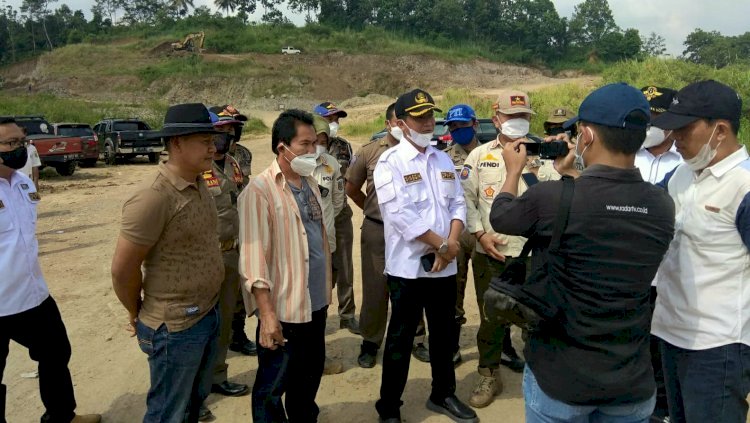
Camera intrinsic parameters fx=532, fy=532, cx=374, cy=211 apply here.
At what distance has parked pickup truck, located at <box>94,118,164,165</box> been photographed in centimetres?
1819

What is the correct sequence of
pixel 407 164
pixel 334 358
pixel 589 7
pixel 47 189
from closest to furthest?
pixel 407 164
pixel 334 358
pixel 47 189
pixel 589 7

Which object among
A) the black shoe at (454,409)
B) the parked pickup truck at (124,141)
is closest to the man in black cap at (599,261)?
the black shoe at (454,409)

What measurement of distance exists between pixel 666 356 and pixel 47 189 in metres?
14.8

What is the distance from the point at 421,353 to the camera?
449 cm

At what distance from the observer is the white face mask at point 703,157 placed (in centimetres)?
223

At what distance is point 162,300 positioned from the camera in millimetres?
2453

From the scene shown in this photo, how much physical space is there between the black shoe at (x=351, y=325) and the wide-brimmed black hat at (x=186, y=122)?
3005 mm

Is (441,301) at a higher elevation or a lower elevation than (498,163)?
lower

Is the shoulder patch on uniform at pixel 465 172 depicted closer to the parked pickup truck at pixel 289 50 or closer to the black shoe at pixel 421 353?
the black shoe at pixel 421 353

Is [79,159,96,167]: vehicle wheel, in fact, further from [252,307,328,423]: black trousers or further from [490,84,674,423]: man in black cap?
[490,84,674,423]: man in black cap

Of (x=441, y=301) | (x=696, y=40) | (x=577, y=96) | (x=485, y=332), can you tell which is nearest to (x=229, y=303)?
(x=441, y=301)

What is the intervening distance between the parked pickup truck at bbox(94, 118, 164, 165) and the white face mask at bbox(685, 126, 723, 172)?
17.9 metres

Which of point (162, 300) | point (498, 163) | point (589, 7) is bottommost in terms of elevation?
point (162, 300)

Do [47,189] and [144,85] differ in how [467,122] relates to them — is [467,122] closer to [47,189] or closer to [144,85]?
[47,189]
